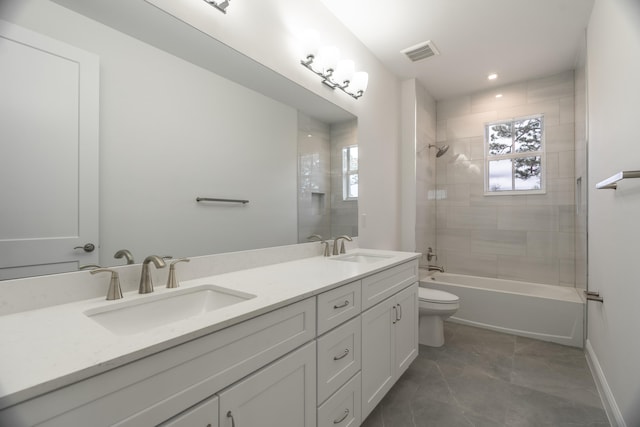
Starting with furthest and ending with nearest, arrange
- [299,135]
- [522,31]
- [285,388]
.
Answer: [522,31]
[299,135]
[285,388]

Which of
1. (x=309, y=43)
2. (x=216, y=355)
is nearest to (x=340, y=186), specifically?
(x=309, y=43)

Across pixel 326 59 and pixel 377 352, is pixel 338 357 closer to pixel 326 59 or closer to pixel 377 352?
pixel 377 352

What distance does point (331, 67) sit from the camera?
1.86 metres

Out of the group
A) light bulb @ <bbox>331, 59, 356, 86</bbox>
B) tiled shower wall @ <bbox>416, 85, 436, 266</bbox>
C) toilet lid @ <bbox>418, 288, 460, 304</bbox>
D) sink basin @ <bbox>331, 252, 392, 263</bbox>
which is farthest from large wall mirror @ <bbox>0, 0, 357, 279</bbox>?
tiled shower wall @ <bbox>416, 85, 436, 266</bbox>

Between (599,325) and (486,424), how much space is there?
109 cm

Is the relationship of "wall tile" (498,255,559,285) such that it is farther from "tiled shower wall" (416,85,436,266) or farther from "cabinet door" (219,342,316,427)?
"cabinet door" (219,342,316,427)

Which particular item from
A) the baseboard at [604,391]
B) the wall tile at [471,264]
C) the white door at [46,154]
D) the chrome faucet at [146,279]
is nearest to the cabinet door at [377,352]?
the chrome faucet at [146,279]

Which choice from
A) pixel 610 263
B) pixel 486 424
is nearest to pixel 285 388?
pixel 486 424

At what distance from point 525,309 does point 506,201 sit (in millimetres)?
1226

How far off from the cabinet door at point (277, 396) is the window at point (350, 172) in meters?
1.34

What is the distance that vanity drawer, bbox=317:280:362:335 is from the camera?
109 cm

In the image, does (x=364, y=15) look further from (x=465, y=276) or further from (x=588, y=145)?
(x=465, y=276)

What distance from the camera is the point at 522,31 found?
87.7 inches

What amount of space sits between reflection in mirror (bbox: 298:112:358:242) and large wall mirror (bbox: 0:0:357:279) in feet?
0.23
